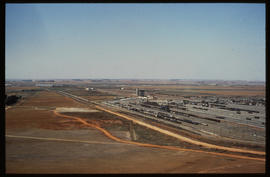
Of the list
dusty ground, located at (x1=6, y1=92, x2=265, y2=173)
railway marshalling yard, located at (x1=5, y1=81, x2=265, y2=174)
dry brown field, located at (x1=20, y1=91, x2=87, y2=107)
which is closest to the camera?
dusty ground, located at (x1=6, y1=92, x2=265, y2=173)

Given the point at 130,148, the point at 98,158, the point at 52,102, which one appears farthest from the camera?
the point at 52,102

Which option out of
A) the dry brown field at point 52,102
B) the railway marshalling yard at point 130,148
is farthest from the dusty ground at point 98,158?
the dry brown field at point 52,102

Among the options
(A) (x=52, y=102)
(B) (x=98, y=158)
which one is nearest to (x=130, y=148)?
(B) (x=98, y=158)

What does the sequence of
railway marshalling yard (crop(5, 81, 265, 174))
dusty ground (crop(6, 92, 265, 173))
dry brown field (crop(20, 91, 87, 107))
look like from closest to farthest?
dusty ground (crop(6, 92, 265, 173)) < railway marshalling yard (crop(5, 81, 265, 174)) < dry brown field (crop(20, 91, 87, 107))

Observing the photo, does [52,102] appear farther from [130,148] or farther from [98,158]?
[98,158]

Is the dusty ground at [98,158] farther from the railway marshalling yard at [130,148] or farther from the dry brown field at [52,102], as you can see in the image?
the dry brown field at [52,102]

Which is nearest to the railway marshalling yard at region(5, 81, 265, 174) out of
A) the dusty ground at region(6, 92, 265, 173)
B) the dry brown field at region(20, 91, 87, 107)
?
the dusty ground at region(6, 92, 265, 173)

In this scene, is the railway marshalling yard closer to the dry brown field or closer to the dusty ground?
the dusty ground

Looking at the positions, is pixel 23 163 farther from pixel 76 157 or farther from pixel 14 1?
pixel 14 1

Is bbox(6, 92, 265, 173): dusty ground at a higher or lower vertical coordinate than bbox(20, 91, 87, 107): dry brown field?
lower

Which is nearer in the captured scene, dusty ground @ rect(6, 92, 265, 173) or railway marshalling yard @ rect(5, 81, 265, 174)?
dusty ground @ rect(6, 92, 265, 173)

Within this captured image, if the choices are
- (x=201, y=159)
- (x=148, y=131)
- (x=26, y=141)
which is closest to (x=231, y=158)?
(x=201, y=159)
